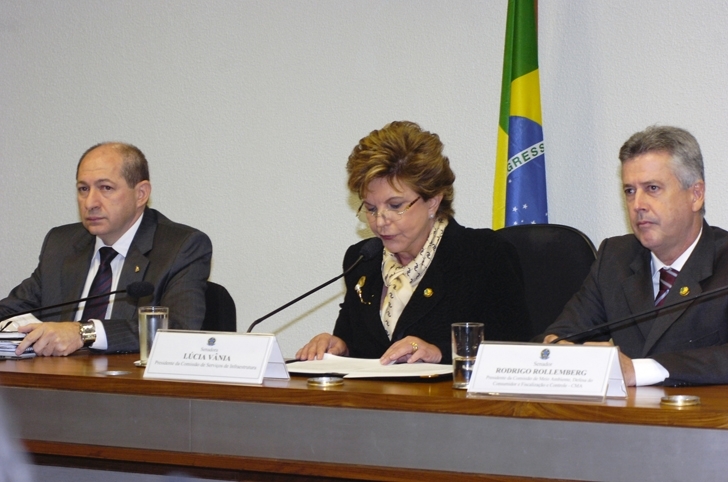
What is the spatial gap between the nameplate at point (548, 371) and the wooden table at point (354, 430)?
0.16 feet

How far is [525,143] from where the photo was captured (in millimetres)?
3387

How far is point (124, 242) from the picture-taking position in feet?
11.0

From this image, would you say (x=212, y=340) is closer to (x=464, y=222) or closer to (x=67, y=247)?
(x=67, y=247)

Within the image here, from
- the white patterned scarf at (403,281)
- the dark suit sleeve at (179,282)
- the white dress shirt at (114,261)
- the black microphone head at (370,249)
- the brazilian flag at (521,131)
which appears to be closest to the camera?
the black microphone head at (370,249)

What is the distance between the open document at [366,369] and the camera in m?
2.08

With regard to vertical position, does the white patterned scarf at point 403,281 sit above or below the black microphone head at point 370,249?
below

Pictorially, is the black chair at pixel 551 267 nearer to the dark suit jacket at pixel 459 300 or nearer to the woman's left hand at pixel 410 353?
the dark suit jacket at pixel 459 300

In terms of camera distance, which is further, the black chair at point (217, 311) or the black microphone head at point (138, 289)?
the black chair at point (217, 311)

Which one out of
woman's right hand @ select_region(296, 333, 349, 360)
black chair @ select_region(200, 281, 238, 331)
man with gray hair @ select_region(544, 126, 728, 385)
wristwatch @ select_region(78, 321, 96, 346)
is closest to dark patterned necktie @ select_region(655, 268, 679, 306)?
man with gray hair @ select_region(544, 126, 728, 385)

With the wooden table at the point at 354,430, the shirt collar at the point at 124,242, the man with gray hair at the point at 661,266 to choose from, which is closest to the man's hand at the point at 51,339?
the wooden table at the point at 354,430

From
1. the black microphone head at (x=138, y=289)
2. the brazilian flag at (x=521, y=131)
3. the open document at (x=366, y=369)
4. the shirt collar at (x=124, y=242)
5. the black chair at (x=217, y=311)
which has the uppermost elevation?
the brazilian flag at (x=521, y=131)

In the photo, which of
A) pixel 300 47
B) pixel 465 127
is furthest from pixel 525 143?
pixel 300 47

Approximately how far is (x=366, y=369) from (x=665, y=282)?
969 mm

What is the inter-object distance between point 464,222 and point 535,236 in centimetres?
75
